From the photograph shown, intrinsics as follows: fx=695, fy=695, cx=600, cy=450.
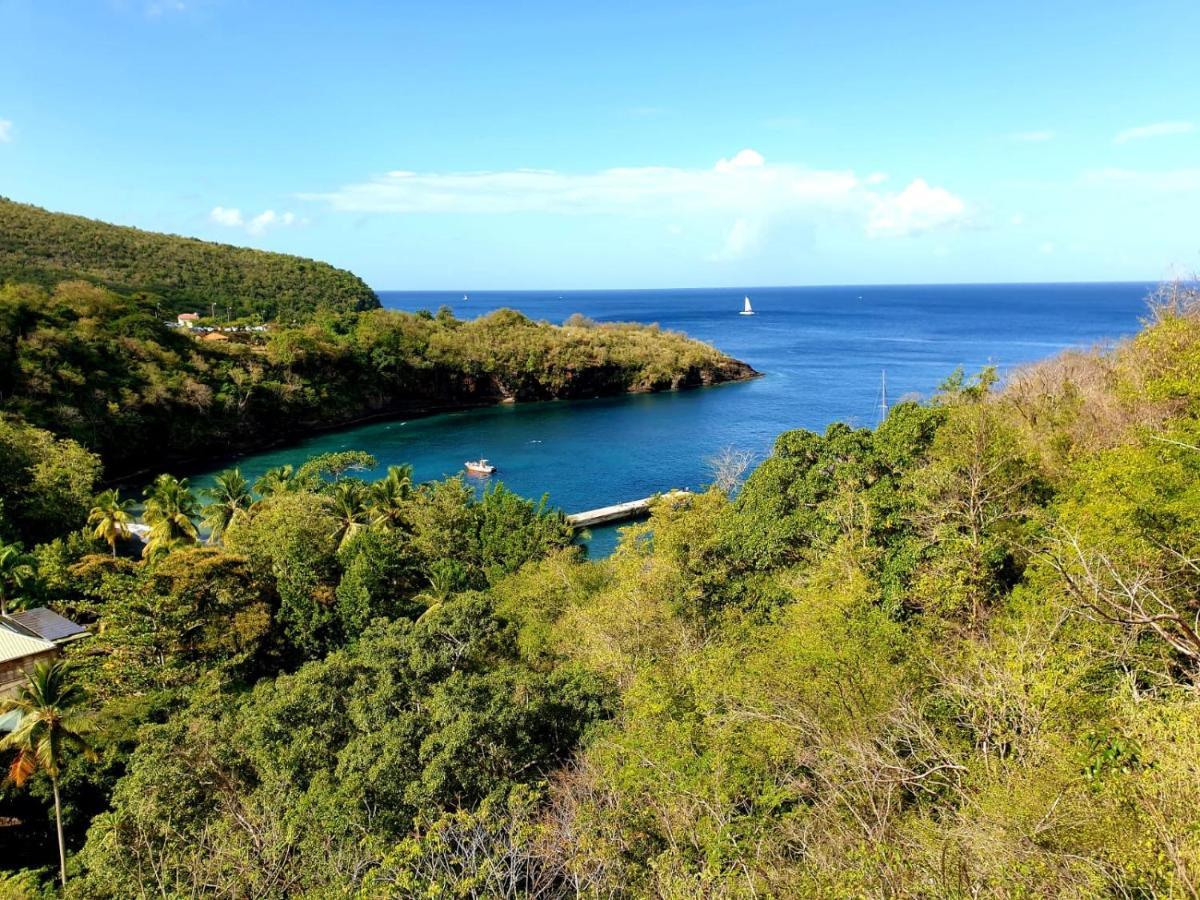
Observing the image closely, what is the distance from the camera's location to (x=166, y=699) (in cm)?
1605

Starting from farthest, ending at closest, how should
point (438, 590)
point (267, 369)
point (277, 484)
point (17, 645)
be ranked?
point (267, 369), point (277, 484), point (438, 590), point (17, 645)

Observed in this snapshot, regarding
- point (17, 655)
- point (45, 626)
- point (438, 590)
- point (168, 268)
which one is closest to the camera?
point (17, 655)

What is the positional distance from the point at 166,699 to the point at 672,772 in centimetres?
1255

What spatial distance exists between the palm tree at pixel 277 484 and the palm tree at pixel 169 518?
8.94 feet

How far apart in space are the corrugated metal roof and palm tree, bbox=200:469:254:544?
8.51 m

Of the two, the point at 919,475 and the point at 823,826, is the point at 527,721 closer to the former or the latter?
the point at 823,826

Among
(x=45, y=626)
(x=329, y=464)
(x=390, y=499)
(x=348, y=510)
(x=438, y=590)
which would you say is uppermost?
(x=329, y=464)

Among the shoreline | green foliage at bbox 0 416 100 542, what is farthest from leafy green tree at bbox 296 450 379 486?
the shoreline

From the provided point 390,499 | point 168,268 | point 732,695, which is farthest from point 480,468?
point 168,268

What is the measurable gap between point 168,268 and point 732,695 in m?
111

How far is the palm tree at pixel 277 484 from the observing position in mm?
30141

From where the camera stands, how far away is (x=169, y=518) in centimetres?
2666

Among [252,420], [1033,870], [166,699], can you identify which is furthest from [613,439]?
[1033,870]

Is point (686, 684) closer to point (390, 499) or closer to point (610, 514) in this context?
point (390, 499)
